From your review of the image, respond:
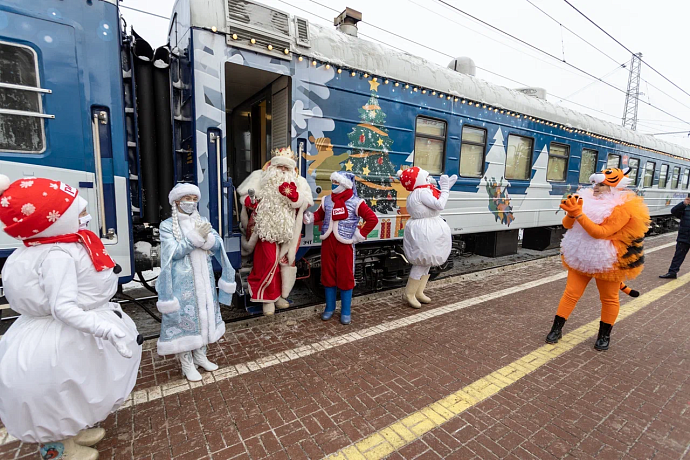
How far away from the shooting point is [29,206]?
169 cm

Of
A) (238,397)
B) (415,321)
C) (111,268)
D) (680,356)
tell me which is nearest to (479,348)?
(415,321)

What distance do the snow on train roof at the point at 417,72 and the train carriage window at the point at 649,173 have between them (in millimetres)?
4811

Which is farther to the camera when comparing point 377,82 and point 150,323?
point 377,82

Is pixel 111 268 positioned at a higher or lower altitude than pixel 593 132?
lower

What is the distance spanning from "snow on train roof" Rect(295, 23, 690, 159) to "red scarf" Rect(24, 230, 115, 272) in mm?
3014

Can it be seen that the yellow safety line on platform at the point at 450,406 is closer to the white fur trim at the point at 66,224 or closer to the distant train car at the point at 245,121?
the white fur trim at the point at 66,224

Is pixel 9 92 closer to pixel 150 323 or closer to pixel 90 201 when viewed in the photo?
pixel 90 201

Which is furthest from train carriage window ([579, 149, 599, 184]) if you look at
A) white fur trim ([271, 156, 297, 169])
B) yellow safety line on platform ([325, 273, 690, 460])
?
white fur trim ([271, 156, 297, 169])

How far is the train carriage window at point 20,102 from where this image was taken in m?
2.62

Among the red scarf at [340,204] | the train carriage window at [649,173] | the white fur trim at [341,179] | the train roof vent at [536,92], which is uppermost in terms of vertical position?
the train roof vent at [536,92]

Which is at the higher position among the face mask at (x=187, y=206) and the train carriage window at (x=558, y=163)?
the train carriage window at (x=558, y=163)

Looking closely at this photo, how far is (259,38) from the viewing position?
12.1 ft

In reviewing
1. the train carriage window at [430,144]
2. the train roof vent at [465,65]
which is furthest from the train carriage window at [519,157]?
the train carriage window at [430,144]

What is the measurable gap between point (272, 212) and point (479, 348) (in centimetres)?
254
